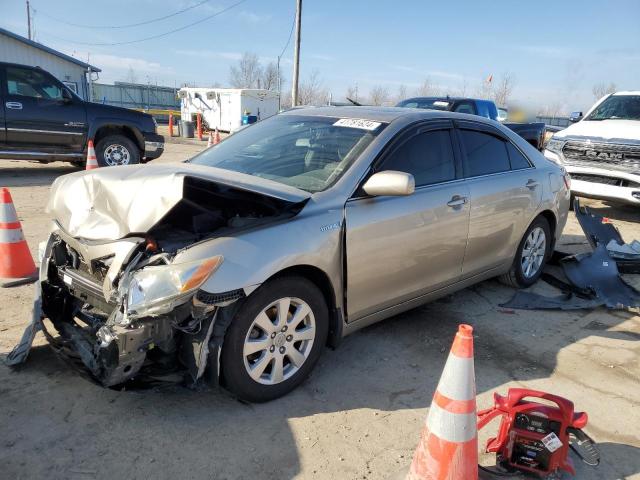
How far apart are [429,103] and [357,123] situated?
7837mm

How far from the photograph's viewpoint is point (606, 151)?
8.16 m

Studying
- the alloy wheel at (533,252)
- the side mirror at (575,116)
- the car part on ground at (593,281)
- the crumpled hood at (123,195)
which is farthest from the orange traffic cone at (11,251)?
the side mirror at (575,116)

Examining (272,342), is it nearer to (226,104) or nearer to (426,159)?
(426,159)

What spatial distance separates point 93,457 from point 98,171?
1656mm

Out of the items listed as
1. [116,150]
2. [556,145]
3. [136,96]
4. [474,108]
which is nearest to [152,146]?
[116,150]

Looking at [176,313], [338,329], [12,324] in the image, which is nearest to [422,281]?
[338,329]

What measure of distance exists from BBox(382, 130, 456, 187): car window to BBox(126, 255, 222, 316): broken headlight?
60.3 inches

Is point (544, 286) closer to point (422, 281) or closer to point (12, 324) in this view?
point (422, 281)

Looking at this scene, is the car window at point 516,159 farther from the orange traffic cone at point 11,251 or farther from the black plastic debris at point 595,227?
the orange traffic cone at point 11,251

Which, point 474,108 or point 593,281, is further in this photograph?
point 474,108

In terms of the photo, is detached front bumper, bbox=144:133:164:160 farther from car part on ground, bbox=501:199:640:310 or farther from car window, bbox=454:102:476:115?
car part on ground, bbox=501:199:640:310

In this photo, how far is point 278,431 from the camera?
8.86ft

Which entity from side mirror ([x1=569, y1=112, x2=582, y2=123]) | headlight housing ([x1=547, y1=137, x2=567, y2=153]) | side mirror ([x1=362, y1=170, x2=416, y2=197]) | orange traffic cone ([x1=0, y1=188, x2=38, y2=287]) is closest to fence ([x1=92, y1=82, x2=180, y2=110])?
side mirror ([x1=569, y1=112, x2=582, y2=123])

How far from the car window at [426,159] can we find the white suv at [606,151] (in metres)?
5.33
